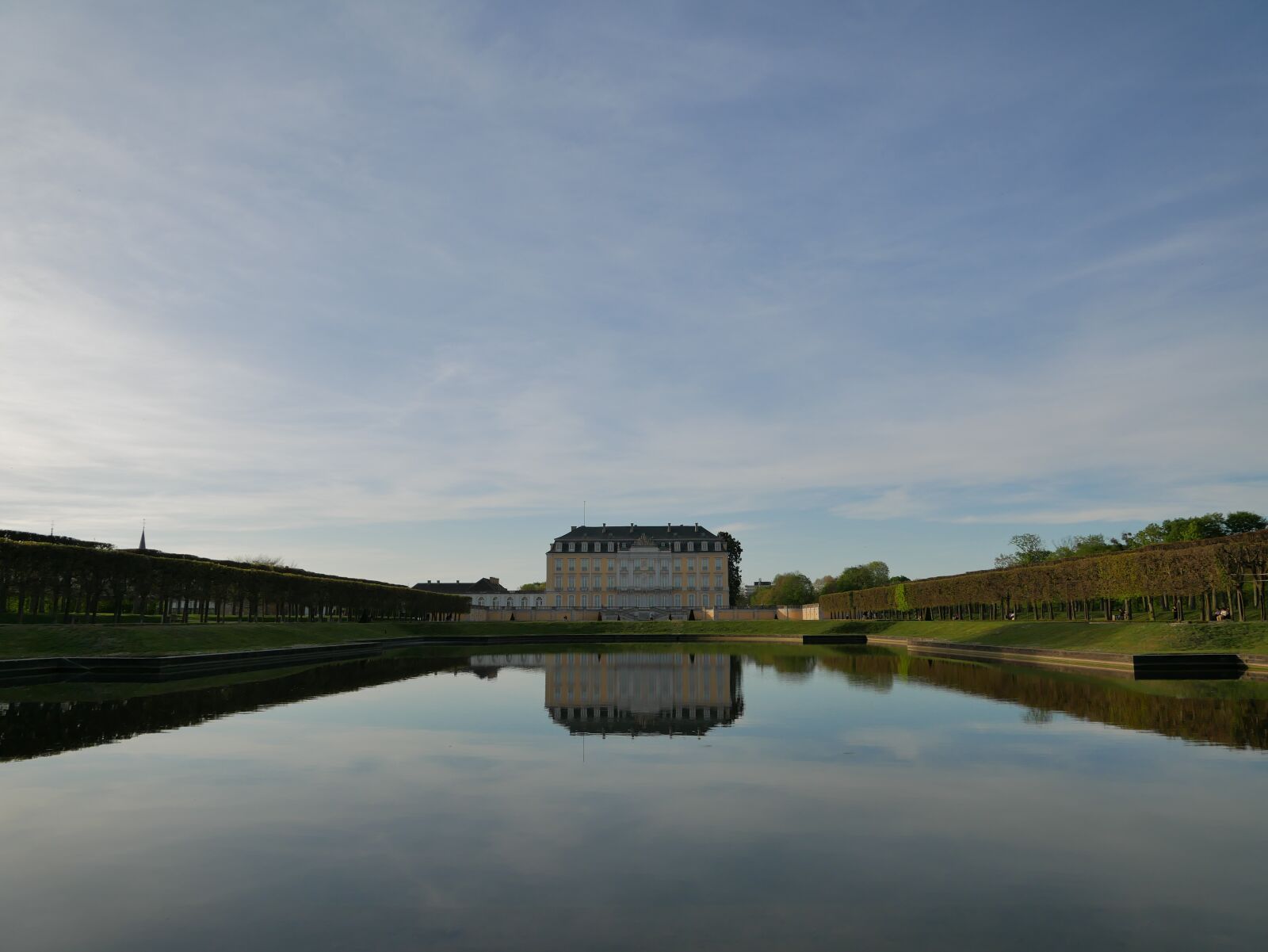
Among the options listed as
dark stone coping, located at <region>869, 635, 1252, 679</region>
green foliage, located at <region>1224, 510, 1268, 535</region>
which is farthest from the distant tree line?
dark stone coping, located at <region>869, 635, 1252, 679</region>

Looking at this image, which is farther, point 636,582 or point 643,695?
point 636,582

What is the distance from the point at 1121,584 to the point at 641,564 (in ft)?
243

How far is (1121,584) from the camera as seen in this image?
4019 cm

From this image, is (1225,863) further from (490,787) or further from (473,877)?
(490,787)

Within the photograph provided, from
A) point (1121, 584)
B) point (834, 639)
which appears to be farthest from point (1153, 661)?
point (834, 639)

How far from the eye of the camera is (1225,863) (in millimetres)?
7160

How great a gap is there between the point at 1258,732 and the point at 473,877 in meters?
13.3

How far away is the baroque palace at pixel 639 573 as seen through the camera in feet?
359

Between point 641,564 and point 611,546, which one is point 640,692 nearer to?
point 641,564

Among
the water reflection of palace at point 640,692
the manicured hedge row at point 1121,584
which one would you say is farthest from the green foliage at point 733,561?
the water reflection of palace at point 640,692

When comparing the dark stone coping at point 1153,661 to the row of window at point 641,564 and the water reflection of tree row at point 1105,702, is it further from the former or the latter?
the row of window at point 641,564

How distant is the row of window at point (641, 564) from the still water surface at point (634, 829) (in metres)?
93.4

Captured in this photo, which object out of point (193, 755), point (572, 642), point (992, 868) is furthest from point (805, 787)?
point (572, 642)

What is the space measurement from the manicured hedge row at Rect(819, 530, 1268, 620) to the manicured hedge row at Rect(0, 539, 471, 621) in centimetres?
4134
